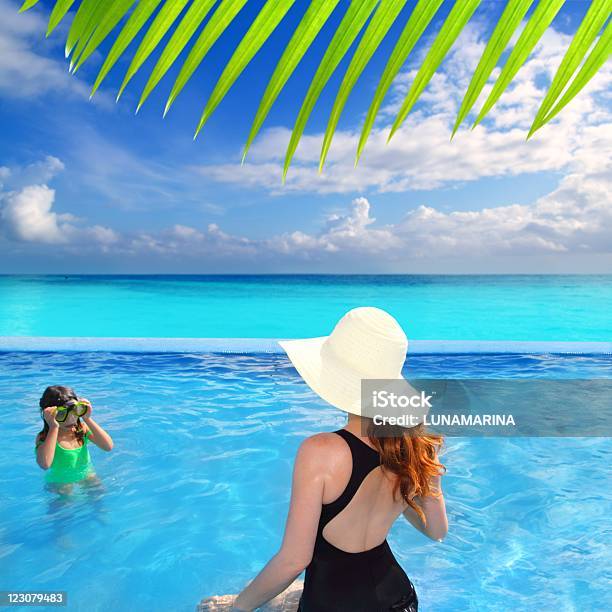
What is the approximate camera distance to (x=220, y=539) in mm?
4082

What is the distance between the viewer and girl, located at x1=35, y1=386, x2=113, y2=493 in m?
3.69

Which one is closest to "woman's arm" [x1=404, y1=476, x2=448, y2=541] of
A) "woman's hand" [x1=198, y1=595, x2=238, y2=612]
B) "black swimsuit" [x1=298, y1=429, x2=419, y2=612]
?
"black swimsuit" [x1=298, y1=429, x2=419, y2=612]

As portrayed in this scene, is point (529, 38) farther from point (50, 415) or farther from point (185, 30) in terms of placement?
point (50, 415)

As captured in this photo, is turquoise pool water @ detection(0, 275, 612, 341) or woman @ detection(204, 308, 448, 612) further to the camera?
turquoise pool water @ detection(0, 275, 612, 341)

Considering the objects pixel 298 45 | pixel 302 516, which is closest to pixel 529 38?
pixel 298 45

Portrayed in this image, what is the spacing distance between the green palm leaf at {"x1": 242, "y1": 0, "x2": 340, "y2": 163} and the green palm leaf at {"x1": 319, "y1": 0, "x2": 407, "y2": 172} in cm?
2

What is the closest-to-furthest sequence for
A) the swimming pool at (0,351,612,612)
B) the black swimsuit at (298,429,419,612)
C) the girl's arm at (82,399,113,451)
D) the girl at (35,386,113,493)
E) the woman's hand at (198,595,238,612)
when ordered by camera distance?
the black swimsuit at (298,429,419,612), the woman's hand at (198,595,238,612), the swimming pool at (0,351,612,612), the girl at (35,386,113,493), the girl's arm at (82,399,113,451)

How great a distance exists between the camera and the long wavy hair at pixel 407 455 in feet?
5.21

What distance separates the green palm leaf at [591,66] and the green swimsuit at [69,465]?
4.14 meters

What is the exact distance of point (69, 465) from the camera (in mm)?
4035

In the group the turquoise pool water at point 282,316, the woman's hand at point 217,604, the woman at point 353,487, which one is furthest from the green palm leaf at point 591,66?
the turquoise pool water at point 282,316

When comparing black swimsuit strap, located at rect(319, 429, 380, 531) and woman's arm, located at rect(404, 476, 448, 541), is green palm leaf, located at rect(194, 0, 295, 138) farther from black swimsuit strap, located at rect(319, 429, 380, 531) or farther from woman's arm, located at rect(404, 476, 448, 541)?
woman's arm, located at rect(404, 476, 448, 541)

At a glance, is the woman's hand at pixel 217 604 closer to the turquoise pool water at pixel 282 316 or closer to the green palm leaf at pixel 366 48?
the green palm leaf at pixel 366 48

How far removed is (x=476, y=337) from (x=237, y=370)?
1191 cm
